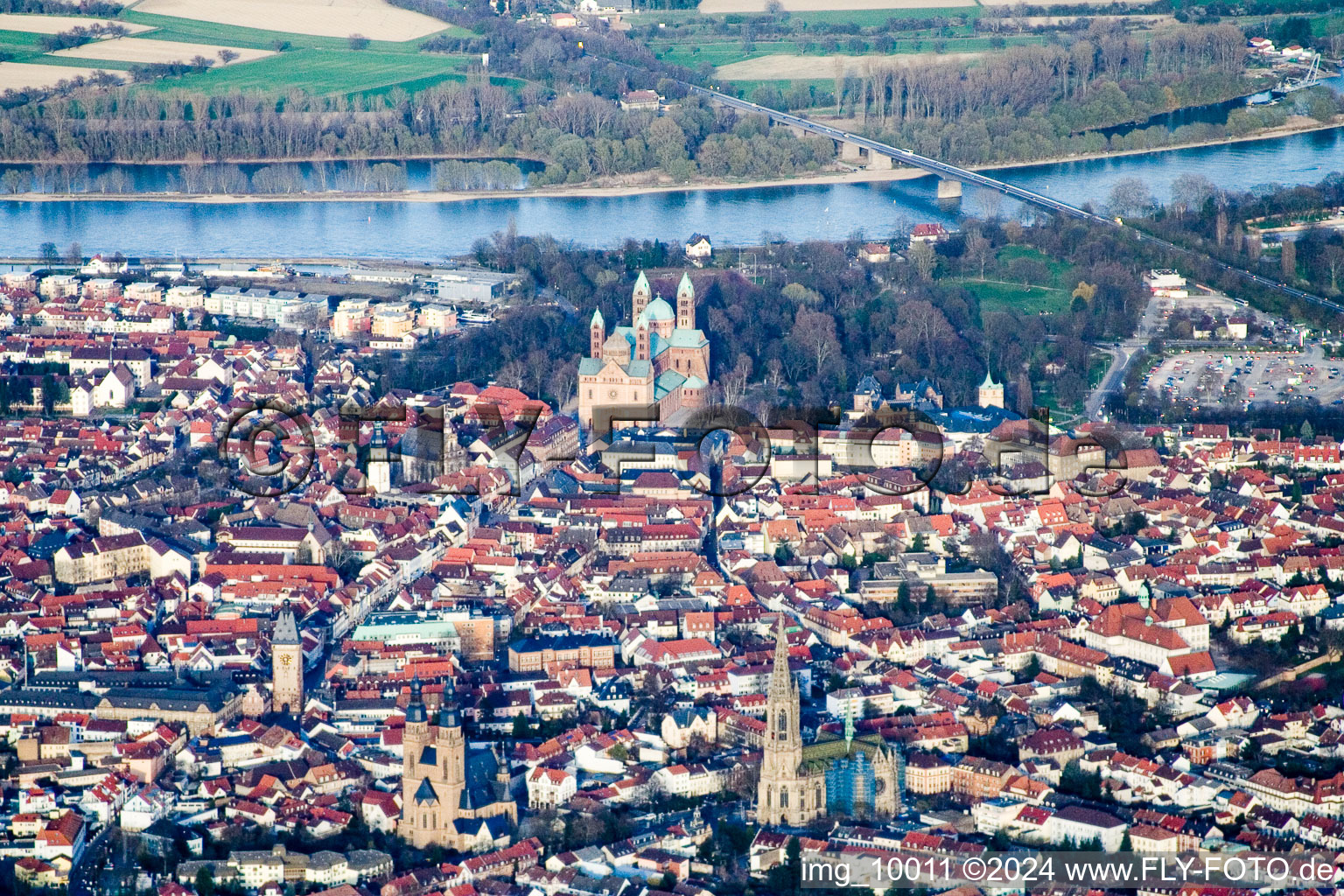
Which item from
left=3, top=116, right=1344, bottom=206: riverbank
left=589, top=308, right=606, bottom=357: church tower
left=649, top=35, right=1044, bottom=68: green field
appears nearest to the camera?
left=589, top=308, right=606, bottom=357: church tower

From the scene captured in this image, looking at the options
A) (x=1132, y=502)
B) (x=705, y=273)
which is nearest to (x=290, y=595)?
(x=1132, y=502)

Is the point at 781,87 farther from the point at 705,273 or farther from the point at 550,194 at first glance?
the point at 705,273

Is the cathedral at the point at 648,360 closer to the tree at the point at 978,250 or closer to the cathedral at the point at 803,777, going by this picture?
the tree at the point at 978,250

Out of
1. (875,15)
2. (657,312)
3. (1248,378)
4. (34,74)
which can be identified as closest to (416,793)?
(657,312)

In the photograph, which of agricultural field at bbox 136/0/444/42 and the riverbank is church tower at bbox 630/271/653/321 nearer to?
the riverbank

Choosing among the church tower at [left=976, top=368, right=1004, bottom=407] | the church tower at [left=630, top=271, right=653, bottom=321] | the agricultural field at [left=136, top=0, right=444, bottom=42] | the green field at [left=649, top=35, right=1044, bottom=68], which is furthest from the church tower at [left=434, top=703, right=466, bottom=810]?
the agricultural field at [left=136, top=0, right=444, bottom=42]

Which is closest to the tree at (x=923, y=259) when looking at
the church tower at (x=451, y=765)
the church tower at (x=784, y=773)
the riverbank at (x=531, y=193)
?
the riverbank at (x=531, y=193)
